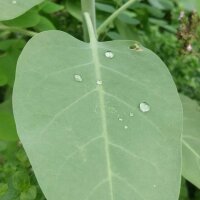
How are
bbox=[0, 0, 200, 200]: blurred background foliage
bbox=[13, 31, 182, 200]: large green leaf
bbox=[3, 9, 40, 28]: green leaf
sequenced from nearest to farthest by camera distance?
bbox=[13, 31, 182, 200]: large green leaf → bbox=[0, 0, 200, 200]: blurred background foliage → bbox=[3, 9, 40, 28]: green leaf

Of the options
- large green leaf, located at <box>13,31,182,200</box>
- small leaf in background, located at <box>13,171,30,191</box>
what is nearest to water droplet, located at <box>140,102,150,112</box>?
large green leaf, located at <box>13,31,182,200</box>

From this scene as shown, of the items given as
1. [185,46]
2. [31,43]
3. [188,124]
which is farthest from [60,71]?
[185,46]

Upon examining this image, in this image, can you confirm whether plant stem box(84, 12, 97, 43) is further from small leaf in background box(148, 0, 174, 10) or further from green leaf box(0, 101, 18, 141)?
small leaf in background box(148, 0, 174, 10)

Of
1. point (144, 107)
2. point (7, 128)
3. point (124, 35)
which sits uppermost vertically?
point (144, 107)

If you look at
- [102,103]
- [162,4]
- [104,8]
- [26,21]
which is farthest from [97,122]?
[162,4]

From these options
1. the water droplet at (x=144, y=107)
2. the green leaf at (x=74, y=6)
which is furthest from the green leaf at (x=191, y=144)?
the green leaf at (x=74, y=6)

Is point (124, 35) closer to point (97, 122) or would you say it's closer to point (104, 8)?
point (104, 8)

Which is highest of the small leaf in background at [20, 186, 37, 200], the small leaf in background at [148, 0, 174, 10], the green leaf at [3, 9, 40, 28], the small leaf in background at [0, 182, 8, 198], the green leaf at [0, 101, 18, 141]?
the green leaf at [3, 9, 40, 28]

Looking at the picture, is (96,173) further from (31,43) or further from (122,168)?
(31,43)
